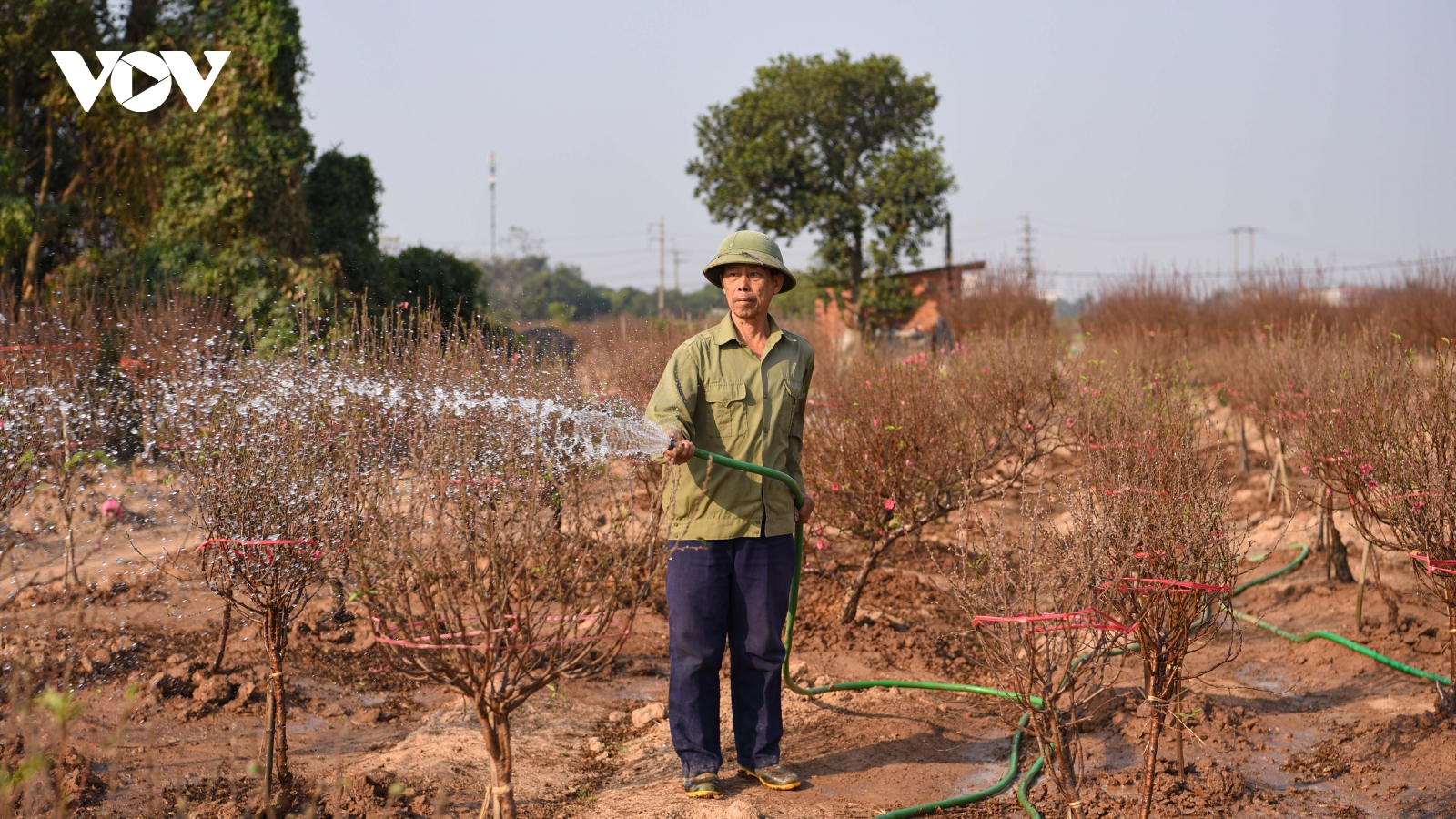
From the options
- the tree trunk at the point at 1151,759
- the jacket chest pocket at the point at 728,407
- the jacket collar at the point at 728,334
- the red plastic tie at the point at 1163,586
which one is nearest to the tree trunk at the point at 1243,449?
the red plastic tie at the point at 1163,586

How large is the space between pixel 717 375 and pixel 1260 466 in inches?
510

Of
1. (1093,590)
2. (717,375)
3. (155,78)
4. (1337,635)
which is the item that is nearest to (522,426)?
(717,375)

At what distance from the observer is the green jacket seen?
4.18 metres

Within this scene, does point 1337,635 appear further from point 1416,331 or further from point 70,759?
point 1416,331

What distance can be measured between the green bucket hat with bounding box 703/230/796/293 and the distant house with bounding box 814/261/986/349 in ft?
59.3

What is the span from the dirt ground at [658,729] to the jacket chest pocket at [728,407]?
4.15ft

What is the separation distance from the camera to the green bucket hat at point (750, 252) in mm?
4203

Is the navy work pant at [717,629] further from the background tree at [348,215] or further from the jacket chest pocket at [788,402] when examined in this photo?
the background tree at [348,215]

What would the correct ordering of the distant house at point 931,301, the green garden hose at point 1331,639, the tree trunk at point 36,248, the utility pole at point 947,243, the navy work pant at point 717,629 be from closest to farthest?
the navy work pant at point 717,629, the green garden hose at point 1331,639, the tree trunk at point 36,248, the distant house at point 931,301, the utility pole at point 947,243

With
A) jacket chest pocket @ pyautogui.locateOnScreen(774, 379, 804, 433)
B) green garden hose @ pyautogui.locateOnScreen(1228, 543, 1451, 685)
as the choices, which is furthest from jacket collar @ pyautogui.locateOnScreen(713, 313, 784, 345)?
green garden hose @ pyautogui.locateOnScreen(1228, 543, 1451, 685)

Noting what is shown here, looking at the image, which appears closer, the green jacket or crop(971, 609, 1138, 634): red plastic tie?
crop(971, 609, 1138, 634): red plastic tie

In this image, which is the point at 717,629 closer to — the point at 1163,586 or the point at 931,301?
the point at 1163,586

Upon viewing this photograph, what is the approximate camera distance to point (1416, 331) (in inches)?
609

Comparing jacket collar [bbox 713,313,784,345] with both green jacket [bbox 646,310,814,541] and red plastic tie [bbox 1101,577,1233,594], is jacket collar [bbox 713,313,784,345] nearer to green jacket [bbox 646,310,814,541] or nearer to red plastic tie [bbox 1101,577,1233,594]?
green jacket [bbox 646,310,814,541]
